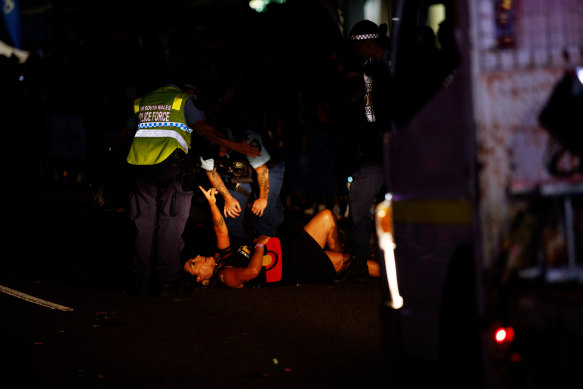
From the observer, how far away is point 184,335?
7.23 meters

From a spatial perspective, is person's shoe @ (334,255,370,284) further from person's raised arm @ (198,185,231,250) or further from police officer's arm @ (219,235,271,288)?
person's raised arm @ (198,185,231,250)

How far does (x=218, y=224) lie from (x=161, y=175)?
92 centimetres

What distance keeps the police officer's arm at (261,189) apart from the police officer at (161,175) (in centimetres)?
79

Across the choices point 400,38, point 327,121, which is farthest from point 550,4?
point 327,121

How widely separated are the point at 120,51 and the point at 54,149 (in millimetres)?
2650

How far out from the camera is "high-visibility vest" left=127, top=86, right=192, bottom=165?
28.8 feet

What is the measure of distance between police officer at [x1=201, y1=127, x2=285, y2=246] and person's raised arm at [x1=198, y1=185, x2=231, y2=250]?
0.11 metres

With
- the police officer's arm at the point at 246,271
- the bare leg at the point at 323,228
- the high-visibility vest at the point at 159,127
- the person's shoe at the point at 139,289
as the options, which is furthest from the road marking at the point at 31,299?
the bare leg at the point at 323,228

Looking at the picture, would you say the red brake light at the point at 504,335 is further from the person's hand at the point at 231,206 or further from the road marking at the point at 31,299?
the person's hand at the point at 231,206

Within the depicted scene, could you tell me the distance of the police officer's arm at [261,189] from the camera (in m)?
10.1

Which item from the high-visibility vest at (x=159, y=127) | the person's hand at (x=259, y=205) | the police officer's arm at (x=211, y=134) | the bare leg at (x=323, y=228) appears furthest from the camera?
the person's hand at (x=259, y=205)

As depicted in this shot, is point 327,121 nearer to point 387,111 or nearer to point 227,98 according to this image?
point 227,98

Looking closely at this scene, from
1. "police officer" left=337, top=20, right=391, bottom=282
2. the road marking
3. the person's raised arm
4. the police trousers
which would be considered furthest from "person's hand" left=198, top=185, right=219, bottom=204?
the road marking

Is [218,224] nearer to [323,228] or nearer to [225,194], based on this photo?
[225,194]
